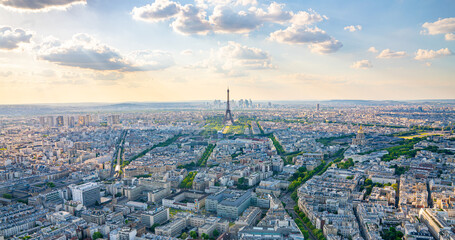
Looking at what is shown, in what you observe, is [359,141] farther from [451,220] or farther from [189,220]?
[189,220]

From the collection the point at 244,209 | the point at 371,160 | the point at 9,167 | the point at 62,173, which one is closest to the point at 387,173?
the point at 371,160

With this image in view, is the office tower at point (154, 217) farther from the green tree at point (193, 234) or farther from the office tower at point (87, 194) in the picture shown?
the office tower at point (87, 194)

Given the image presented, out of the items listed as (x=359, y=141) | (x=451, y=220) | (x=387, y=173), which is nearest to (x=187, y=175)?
(x=387, y=173)

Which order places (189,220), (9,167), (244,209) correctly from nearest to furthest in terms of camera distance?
(189,220)
(244,209)
(9,167)

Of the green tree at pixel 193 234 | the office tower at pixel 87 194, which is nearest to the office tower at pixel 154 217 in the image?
the green tree at pixel 193 234

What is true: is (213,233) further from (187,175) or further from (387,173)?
(387,173)

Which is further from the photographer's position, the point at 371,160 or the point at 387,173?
the point at 371,160

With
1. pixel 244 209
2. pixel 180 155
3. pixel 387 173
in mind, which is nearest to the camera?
pixel 244 209

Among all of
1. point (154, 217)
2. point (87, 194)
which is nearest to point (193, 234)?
point (154, 217)

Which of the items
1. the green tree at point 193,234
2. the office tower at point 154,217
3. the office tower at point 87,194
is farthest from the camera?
the office tower at point 87,194
